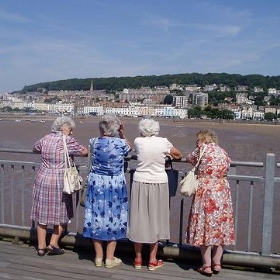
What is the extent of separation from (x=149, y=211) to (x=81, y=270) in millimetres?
858

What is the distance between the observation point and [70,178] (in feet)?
14.2

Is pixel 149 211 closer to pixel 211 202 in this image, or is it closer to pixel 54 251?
pixel 211 202

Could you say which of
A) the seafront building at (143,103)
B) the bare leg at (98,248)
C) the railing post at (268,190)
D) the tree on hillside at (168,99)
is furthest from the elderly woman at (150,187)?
the tree on hillside at (168,99)

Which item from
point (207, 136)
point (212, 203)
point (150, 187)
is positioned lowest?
point (212, 203)

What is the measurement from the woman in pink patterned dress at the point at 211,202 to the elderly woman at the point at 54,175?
119 centimetres

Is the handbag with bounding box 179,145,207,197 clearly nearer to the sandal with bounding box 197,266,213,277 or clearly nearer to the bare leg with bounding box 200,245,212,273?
the bare leg with bounding box 200,245,212,273

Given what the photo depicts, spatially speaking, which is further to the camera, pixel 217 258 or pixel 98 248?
pixel 98 248

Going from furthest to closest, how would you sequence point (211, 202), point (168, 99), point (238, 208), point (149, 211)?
point (168, 99), point (238, 208), point (149, 211), point (211, 202)

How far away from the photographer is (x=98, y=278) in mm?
4020

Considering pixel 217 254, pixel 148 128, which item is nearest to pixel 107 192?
pixel 148 128

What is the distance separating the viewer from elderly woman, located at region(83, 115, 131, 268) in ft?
13.6

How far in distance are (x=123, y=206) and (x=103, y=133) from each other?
0.72 metres

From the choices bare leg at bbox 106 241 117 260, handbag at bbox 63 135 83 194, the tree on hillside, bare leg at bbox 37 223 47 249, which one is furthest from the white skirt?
the tree on hillside

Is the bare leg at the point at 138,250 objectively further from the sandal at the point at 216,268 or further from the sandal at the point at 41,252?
the sandal at the point at 41,252
